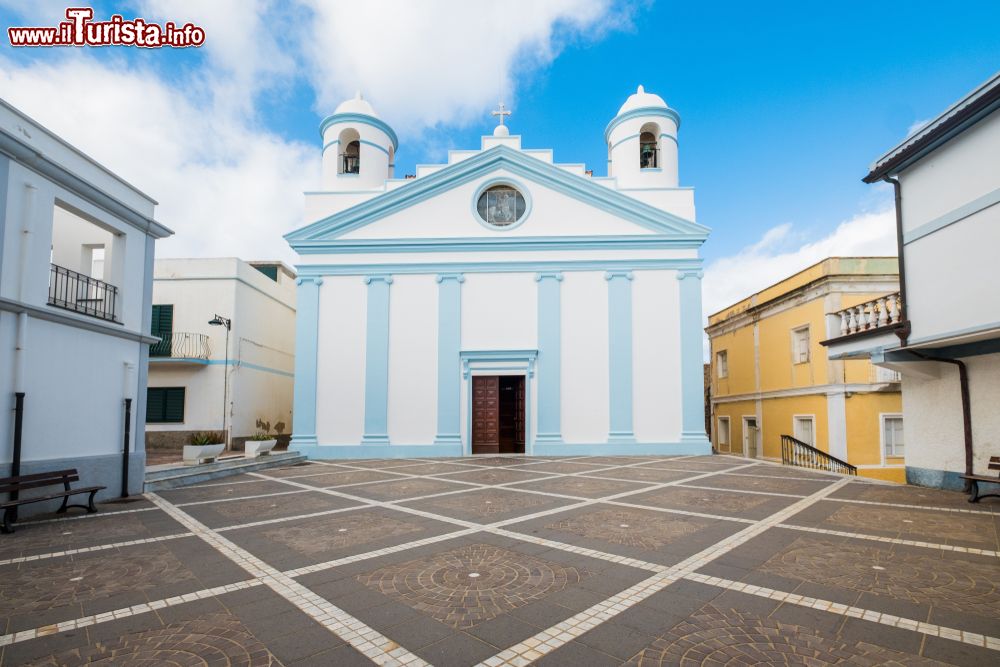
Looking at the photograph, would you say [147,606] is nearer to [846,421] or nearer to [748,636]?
[748,636]

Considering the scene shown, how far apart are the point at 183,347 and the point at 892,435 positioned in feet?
72.7

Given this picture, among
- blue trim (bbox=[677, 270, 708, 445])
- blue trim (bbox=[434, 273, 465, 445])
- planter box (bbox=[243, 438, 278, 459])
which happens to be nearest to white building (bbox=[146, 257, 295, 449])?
planter box (bbox=[243, 438, 278, 459])

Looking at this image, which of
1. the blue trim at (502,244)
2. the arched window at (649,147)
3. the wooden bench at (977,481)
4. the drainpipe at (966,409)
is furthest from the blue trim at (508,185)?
the wooden bench at (977,481)

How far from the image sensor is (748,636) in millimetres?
3592

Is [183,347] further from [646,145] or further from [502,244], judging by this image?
[646,145]

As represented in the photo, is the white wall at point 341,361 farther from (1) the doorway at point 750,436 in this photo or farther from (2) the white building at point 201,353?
(1) the doorway at point 750,436

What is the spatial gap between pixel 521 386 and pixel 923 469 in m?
10.1

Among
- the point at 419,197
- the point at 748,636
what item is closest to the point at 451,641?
the point at 748,636

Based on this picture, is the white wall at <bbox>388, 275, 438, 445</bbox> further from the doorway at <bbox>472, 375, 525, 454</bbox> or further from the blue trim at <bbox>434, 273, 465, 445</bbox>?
the doorway at <bbox>472, 375, 525, 454</bbox>

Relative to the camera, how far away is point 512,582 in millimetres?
4645

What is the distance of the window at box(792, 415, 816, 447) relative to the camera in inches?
689

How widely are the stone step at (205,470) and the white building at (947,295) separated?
13.4 metres

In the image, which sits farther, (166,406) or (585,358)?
(166,406)

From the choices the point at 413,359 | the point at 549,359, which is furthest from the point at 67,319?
the point at 549,359
